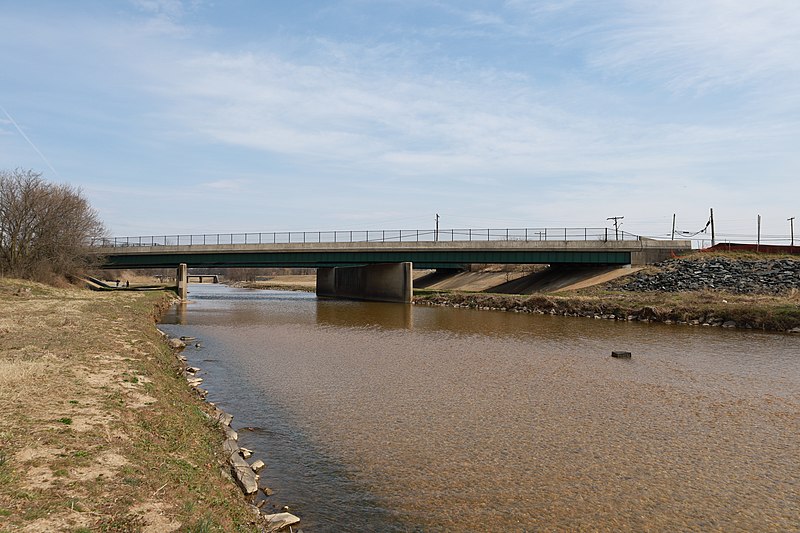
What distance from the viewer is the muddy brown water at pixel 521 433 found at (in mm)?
10695

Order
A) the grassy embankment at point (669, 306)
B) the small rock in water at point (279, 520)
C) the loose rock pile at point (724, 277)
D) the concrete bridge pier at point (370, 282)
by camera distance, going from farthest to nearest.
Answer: the concrete bridge pier at point (370, 282), the loose rock pile at point (724, 277), the grassy embankment at point (669, 306), the small rock in water at point (279, 520)

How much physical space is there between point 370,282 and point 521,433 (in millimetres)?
76093

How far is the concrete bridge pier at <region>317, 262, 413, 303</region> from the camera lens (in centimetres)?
7981

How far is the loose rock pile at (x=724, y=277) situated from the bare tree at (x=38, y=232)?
68632 mm

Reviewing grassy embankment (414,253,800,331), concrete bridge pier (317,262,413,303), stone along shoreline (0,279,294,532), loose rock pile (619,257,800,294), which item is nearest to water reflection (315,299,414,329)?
grassy embankment (414,253,800,331)

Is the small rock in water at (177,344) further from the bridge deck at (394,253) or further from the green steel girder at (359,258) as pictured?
the green steel girder at (359,258)

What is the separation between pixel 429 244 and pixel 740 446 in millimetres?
65800

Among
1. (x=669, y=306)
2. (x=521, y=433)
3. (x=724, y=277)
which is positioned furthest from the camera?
(x=724, y=277)

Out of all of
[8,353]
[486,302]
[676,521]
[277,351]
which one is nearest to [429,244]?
[486,302]

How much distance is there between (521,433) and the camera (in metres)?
15.5

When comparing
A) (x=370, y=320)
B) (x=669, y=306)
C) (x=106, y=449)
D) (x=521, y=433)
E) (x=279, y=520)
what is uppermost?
(x=106, y=449)

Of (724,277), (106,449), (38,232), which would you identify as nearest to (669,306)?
(724,277)

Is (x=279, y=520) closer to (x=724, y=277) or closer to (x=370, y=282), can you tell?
(x=724, y=277)

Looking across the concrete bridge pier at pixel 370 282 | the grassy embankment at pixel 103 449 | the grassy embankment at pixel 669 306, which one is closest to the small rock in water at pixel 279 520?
the grassy embankment at pixel 103 449
